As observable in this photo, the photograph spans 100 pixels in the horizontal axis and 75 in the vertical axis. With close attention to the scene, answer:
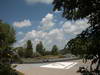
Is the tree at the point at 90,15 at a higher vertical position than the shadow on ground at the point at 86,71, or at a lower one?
higher

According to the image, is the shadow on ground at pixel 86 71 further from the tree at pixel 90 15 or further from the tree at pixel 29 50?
the tree at pixel 29 50

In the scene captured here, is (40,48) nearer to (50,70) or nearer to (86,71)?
(50,70)

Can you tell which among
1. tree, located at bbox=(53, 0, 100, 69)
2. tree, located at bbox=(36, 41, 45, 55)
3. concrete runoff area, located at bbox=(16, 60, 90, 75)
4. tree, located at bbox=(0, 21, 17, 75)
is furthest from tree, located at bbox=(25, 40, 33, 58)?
tree, located at bbox=(53, 0, 100, 69)

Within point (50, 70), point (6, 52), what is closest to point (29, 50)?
point (50, 70)

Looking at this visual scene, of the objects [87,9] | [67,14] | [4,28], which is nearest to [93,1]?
[87,9]

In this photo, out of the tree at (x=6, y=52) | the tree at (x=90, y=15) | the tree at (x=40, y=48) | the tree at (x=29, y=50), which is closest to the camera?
the tree at (x=90, y=15)

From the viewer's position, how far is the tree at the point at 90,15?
3.74 meters

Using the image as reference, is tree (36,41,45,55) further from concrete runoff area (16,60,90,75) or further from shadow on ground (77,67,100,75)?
shadow on ground (77,67,100,75)

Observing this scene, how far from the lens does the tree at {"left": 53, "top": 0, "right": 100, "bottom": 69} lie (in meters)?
3.74

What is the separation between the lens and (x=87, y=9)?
3779mm

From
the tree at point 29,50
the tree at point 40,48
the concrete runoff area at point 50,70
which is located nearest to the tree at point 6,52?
the concrete runoff area at point 50,70

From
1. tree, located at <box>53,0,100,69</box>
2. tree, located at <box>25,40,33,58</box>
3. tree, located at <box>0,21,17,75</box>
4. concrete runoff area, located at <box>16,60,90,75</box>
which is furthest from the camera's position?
tree, located at <box>25,40,33,58</box>

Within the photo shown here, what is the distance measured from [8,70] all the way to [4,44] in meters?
2.04

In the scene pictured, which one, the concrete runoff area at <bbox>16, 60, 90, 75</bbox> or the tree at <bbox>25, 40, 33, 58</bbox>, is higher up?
the tree at <bbox>25, 40, 33, 58</bbox>
